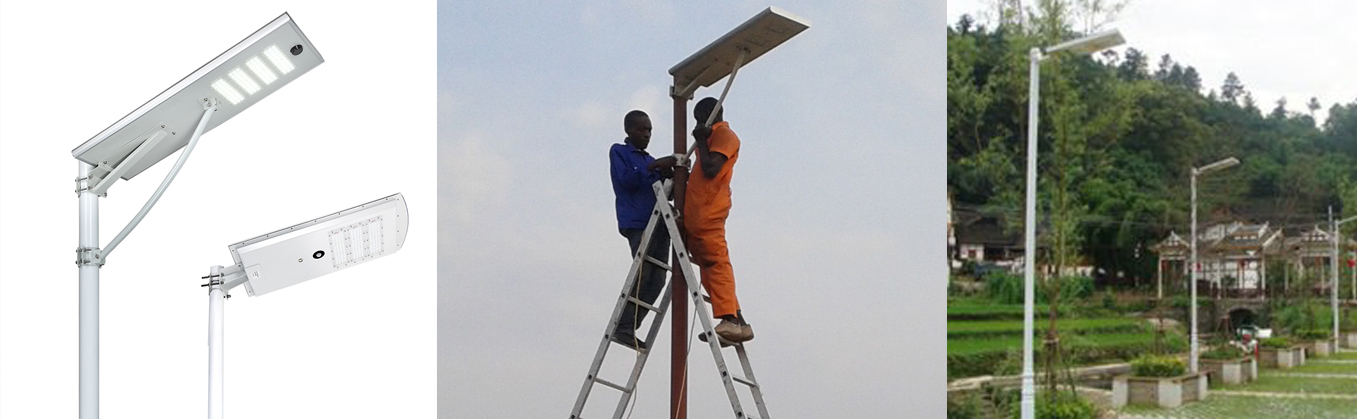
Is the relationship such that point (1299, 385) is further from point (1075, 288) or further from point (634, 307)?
point (634, 307)

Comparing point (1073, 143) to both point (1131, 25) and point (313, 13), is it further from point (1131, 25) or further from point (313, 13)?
point (313, 13)

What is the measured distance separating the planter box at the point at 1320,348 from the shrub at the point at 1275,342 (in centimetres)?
6

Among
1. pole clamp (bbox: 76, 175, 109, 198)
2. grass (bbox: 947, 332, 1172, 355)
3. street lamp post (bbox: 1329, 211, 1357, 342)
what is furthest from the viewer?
grass (bbox: 947, 332, 1172, 355)

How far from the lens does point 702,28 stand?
14.8 feet

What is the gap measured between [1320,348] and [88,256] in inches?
131

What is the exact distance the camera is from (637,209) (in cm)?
405

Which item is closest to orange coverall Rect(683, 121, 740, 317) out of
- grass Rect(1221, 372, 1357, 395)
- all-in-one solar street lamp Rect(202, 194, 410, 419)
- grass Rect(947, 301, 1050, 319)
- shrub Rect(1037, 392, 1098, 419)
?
grass Rect(947, 301, 1050, 319)

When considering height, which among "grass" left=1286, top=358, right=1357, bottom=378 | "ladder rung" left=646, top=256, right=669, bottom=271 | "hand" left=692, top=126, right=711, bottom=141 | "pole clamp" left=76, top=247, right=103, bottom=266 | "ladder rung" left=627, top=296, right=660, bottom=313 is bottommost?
"grass" left=1286, top=358, right=1357, bottom=378

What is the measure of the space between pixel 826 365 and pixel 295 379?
78.2 inches

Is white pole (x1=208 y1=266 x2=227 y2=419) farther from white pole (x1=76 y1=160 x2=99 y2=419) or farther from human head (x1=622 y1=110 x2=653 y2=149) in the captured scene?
human head (x1=622 y1=110 x2=653 y2=149)

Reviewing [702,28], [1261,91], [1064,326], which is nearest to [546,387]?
[702,28]

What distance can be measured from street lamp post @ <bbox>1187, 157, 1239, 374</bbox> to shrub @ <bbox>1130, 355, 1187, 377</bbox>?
37mm

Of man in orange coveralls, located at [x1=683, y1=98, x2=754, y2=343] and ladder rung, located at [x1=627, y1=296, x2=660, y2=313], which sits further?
ladder rung, located at [x1=627, y1=296, x2=660, y2=313]

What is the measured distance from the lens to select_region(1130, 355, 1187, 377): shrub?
3695 millimetres
